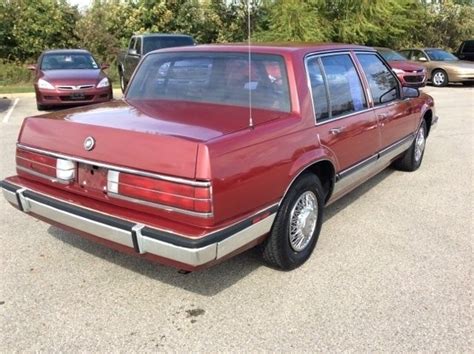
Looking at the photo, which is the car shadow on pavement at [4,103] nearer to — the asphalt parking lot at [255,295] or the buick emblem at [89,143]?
the asphalt parking lot at [255,295]

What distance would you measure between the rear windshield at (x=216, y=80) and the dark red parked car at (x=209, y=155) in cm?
1

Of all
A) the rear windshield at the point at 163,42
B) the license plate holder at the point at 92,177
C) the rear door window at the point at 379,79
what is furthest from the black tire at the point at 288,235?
the rear windshield at the point at 163,42

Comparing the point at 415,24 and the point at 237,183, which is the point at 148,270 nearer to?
the point at 237,183

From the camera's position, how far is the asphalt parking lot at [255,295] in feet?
9.43

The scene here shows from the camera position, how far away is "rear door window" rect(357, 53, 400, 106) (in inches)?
191

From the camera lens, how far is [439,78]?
18594mm

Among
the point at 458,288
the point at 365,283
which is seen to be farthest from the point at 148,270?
the point at 458,288

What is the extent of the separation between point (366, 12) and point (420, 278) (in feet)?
69.1

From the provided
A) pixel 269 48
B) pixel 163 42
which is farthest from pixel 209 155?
pixel 163 42

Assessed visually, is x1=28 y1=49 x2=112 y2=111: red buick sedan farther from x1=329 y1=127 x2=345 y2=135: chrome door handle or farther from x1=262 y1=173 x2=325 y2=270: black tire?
x1=262 y1=173 x2=325 y2=270: black tire

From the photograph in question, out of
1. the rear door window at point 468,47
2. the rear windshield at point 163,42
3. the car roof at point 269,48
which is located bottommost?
the rear door window at point 468,47

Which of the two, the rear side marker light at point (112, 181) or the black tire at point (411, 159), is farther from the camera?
the black tire at point (411, 159)

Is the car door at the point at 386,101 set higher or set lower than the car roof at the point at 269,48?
lower

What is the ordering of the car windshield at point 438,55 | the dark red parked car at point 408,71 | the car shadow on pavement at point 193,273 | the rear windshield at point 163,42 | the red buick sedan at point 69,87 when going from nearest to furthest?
the car shadow on pavement at point 193,273 → the red buick sedan at point 69,87 → the rear windshield at point 163,42 → the dark red parked car at point 408,71 → the car windshield at point 438,55
